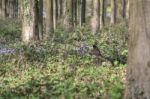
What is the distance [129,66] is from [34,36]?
10506 millimetres

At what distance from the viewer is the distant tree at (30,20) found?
17609 mm

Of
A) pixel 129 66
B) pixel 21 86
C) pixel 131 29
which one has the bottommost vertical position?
pixel 21 86

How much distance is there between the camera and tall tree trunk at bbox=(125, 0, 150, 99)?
25.0 feet

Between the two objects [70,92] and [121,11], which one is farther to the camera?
[121,11]

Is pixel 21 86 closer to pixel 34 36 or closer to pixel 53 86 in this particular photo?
pixel 53 86

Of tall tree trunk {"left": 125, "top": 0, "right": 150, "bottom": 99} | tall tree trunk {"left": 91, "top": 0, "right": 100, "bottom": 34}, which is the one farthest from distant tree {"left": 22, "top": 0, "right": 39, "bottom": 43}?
tall tree trunk {"left": 125, "top": 0, "right": 150, "bottom": 99}

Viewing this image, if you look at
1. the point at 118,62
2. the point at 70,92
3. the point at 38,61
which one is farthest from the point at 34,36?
the point at 70,92

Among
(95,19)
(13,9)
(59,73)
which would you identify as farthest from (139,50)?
(13,9)

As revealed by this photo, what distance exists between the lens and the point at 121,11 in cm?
4612

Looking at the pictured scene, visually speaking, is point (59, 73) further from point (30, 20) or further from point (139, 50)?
point (30, 20)

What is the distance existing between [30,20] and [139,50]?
10471 millimetres

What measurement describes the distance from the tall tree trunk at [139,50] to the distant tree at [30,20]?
32.9 feet

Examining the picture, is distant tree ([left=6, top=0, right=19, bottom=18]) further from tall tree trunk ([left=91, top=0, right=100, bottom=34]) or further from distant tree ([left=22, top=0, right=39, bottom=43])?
distant tree ([left=22, top=0, right=39, bottom=43])

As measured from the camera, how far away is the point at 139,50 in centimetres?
771
